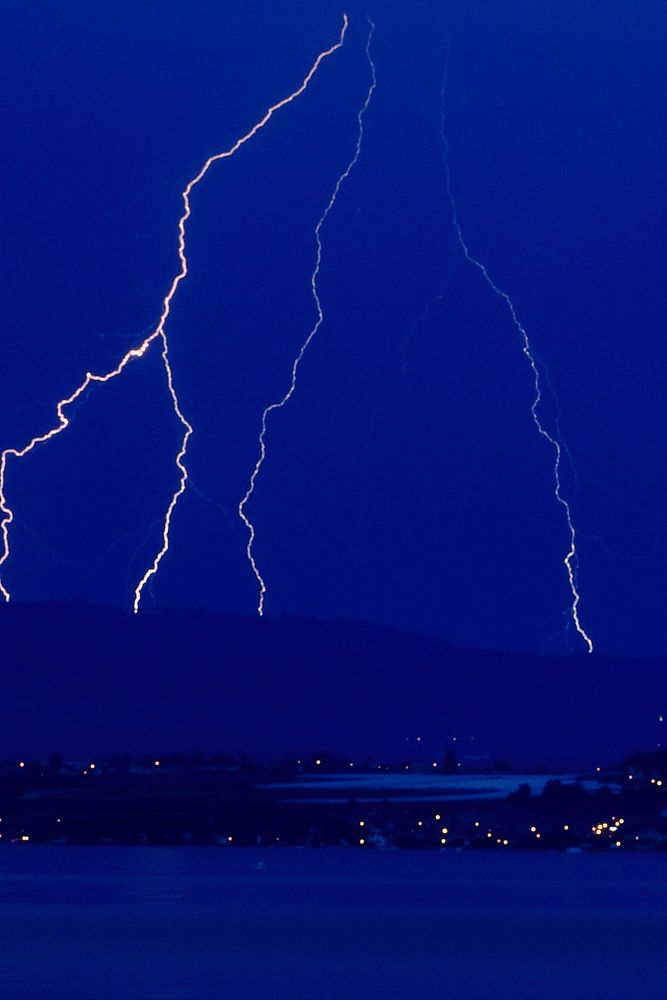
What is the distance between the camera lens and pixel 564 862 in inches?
2670

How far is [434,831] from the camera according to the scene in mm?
72562

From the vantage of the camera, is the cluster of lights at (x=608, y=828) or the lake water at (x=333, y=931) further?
the cluster of lights at (x=608, y=828)

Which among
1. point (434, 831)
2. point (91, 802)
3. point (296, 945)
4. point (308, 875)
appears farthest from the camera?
point (91, 802)

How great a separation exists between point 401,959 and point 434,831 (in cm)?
3677

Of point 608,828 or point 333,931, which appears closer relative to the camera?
point 333,931

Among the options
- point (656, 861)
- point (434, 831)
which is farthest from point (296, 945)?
point (434, 831)

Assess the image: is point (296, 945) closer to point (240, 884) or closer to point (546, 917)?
point (546, 917)

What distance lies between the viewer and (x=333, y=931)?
4122cm

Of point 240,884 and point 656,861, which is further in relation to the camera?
point 656,861

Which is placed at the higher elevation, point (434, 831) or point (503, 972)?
point (434, 831)

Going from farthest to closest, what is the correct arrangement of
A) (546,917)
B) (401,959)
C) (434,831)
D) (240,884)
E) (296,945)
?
(434,831), (240,884), (546,917), (296,945), (401,959)

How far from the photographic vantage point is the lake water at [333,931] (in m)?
32.2

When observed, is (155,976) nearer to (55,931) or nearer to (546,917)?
(55,931)

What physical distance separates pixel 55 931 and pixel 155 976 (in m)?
7.64
